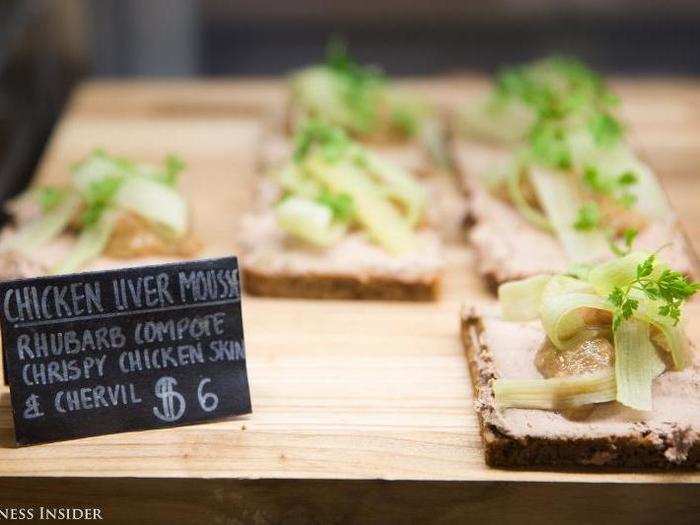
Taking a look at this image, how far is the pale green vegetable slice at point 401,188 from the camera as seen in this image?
118 inches

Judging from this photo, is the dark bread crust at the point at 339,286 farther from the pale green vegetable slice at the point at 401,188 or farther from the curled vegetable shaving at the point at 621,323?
the curled vegetable shaving at the point at 621,323

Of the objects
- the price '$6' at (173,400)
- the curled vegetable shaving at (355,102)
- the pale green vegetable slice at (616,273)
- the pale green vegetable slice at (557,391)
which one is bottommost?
the pale green vegetable slice at (557,391)

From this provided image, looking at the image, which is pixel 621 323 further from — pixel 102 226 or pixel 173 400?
pixel 102 226

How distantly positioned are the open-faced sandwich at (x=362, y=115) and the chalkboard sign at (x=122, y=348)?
1394mm

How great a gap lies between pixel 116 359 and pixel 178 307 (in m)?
0.18

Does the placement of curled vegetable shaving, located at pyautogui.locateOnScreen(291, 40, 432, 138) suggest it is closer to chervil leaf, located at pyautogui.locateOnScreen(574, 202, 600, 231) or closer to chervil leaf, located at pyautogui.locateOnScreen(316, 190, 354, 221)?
chervil leaf, located at pyautogui.locateOnScreen(316, 190, 354, 221)

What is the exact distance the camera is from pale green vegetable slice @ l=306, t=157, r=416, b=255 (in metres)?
2.90

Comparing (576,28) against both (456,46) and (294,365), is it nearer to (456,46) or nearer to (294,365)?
(456,46)

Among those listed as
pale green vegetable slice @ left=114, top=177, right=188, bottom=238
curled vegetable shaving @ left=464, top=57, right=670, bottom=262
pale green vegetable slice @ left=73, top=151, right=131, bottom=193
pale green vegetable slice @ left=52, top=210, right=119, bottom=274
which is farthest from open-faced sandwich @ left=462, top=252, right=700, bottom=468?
pale green vegetable slice @ left=73, top=151, right=131, bottom=193

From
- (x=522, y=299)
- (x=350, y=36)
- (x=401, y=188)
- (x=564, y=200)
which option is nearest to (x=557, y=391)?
(x=522, y=299)

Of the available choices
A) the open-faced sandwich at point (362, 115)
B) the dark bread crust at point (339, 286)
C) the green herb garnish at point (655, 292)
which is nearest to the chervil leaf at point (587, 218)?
the dark bread crust at point (339, 286)

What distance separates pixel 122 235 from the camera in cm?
287

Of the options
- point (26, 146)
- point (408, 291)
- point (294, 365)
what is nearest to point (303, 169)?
point (408, 291)

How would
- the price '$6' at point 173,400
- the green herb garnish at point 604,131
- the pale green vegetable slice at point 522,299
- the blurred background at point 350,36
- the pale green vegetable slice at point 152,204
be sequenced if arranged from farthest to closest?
the blurred background at point 350,36
the green herb garnish at point 604,131
the pale green vegetable slice at point 152,204
the pale green vegetable slice at point 522,299
the price '$6' at point 173,400
